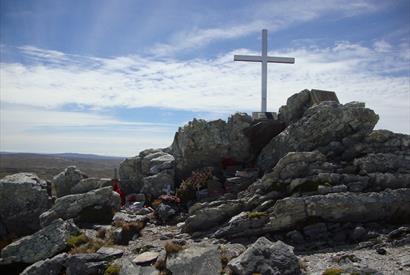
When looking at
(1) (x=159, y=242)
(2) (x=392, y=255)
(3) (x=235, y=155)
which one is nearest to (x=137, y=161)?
(3) (x=235, y=155)

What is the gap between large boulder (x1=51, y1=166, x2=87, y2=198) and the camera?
103 ft

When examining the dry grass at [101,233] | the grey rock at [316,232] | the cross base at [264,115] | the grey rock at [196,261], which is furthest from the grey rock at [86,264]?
the cross base at [264,115]

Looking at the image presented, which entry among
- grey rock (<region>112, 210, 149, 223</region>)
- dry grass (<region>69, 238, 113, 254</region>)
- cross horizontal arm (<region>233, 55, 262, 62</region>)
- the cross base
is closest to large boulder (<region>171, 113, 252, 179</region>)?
the cross base

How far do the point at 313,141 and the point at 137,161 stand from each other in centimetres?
1792

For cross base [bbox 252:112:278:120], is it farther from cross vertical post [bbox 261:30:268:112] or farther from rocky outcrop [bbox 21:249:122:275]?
rocky outcrop [bbox 21:249:122:275]

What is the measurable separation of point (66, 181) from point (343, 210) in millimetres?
22972

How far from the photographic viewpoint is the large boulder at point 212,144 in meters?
32.7

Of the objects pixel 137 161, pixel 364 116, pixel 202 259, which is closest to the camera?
pixel 202 259

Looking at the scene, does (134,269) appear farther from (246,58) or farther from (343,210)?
(246,58)

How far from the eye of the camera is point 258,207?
72.4 feet

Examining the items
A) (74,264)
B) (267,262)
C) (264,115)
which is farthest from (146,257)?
(264,115)

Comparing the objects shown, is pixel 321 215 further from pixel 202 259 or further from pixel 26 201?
pixel 26 201

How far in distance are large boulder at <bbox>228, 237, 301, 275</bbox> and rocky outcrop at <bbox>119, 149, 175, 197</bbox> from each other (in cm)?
1623

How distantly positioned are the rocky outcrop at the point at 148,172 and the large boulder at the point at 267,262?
53.3 ft
